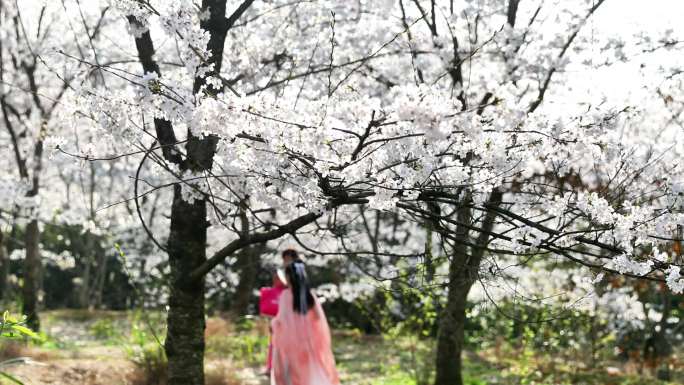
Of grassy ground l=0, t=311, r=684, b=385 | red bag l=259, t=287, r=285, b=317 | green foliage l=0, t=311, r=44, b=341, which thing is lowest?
grassy ground l=0, t=311, r=684, b=385

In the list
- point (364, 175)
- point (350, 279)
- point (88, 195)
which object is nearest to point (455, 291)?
point (364, 175)

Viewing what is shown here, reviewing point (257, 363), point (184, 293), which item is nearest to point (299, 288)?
point (184, 293)

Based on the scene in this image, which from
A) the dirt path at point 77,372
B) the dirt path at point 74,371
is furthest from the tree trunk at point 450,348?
the dirt path at point 74,371

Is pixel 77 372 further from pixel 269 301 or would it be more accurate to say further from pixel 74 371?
pixel 269 301

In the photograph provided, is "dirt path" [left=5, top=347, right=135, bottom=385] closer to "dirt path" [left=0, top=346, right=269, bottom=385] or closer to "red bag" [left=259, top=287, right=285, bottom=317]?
"dirt path" [left=0, top=346, right=269, bottom=385]

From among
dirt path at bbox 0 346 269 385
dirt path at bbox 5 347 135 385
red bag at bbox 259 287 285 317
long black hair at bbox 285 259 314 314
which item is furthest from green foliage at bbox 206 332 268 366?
long black hair at bbox 285 259 314 314

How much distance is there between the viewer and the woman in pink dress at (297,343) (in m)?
7.02

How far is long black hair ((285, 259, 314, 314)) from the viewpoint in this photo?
6.93 m

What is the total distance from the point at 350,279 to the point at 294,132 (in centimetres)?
1050

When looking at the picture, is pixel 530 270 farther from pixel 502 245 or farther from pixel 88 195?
pixel 88 195

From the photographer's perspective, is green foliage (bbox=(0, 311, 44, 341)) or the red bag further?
the red bag

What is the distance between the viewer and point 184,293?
227 inches

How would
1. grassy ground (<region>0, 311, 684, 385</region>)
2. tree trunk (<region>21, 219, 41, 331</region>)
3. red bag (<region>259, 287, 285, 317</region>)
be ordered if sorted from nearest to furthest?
grassy ground (<region>0, 311, 684, 385</region>)
red bag (<region>259, 287, 285, 317</region>)
tree trunk (<region>21, 219, 41, 331</region>)

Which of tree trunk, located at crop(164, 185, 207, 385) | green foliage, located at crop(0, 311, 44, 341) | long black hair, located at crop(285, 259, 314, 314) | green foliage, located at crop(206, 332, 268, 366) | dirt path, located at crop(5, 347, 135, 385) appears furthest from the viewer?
green foliage, located at crop(206, 332, 268, 366)
